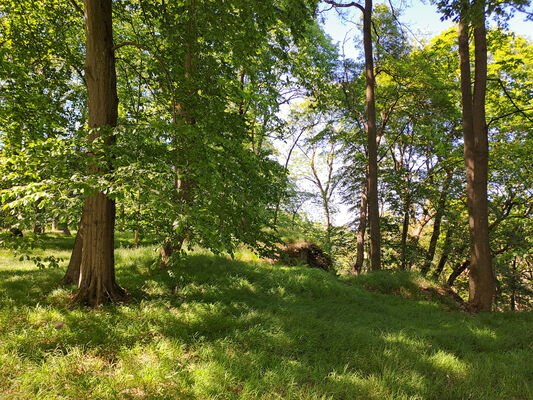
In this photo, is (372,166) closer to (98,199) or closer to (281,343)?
(281,343)

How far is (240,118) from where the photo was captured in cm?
566

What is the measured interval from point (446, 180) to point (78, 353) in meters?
14.8

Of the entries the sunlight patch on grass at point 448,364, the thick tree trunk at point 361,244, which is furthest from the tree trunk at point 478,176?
the thick tree trunk at point 361,244

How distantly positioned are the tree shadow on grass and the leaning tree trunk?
1.91ft

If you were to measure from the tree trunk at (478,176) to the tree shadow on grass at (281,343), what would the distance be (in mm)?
885

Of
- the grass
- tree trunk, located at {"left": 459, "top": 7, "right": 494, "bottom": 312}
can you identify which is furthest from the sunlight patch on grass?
tree trunk, located at {"left": 459, "top": 7, "right": 494, "bottom": 312}

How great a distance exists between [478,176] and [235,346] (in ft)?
26.5

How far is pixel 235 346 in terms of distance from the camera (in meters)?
4.01

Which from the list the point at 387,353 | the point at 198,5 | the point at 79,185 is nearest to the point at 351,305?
the point at 387,353

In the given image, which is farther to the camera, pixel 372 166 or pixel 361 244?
pixel 361 244

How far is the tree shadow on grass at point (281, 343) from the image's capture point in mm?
3211

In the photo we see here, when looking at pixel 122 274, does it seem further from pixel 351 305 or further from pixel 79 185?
pixel 351 305

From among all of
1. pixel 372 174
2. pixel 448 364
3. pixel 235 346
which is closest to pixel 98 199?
pixel 235 346

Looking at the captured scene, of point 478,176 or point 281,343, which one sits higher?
point 478,176
